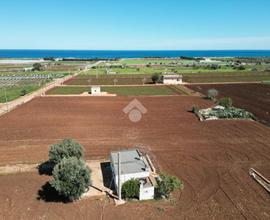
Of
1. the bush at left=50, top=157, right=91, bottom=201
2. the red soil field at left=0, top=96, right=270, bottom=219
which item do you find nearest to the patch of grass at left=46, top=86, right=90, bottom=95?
the red soil field at left=0, top=96, right=270, bottom=219

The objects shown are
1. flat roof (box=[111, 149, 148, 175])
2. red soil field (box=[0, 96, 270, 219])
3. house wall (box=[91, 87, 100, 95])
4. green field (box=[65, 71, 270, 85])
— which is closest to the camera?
red soil field (box=[0, 96, 270, 219])

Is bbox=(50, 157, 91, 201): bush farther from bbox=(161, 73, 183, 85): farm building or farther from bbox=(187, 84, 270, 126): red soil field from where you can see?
bbox=(161, 73, 183, 85): farm building

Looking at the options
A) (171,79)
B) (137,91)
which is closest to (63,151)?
(137,91)

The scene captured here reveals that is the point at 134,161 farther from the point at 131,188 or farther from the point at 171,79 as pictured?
the point at 171,79

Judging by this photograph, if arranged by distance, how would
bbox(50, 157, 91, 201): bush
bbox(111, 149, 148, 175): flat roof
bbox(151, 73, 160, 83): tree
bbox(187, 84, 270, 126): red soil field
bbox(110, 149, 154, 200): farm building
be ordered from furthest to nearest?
bbox(151, 73, 160, 83): tree
bbox(187, 84, 270, 126): red soil field
bbox(111, 149, 148, 175): flat roof
bbox(110, 149, 154, 200): farm building
bbox(50, 157, 91, 201): bush

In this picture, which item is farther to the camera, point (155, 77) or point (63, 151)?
point (155, 77)

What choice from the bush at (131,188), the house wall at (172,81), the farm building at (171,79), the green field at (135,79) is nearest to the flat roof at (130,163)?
the bush at (131,188)
